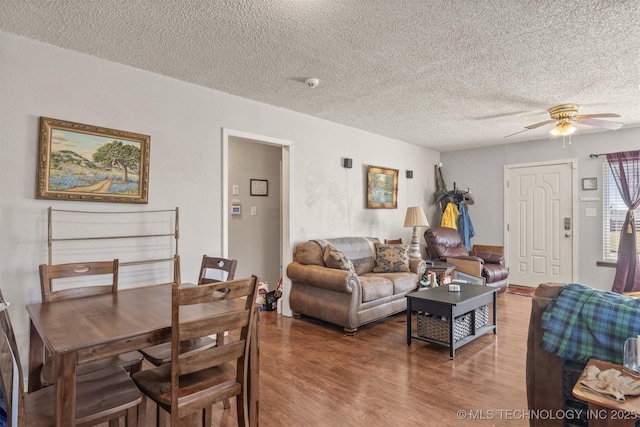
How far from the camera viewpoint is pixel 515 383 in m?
2.58

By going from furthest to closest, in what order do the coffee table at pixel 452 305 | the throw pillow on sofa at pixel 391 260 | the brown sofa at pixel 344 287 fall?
the throw pillow on sofa at pixel 391 260
the brown sofa at pixel 344 287
the coffee table at pixel 452 305

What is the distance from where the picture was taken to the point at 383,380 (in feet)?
8.65

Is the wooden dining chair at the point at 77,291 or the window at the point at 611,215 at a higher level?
the window at the point at 611,215

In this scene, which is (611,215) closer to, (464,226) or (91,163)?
(464,226)

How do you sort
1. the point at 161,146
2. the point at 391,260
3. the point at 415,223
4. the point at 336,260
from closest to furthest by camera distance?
the point at 161,146, the point at 336,260, the point at 391,260, the point at 415,223

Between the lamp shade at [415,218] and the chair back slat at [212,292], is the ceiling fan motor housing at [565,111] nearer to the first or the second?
the lamp shade at [415,218]

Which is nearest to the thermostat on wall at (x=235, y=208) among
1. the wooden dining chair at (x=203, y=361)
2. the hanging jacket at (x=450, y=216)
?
the wooden dining chair at (x=203, y=361)

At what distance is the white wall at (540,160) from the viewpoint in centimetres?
526

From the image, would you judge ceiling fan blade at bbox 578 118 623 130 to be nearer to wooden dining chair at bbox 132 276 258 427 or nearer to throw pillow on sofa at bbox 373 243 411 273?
throw pillow on sofa at bbox 373 243 411 273

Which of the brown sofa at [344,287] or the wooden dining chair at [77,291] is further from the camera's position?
the brown sofa at [344,287]

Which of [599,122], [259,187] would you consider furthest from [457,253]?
[259,187]

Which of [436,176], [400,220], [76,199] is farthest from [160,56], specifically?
[436,176]

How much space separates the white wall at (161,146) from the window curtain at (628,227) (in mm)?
3541

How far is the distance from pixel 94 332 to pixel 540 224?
635cm
